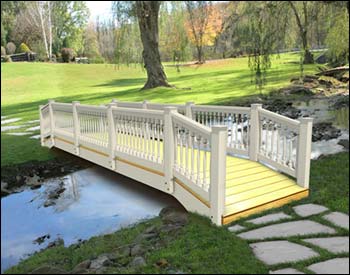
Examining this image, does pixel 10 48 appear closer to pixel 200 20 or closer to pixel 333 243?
pixel 333 243

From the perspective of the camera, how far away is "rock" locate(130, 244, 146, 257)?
2145 millimetres

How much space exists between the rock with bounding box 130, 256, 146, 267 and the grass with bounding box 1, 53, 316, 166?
845mm

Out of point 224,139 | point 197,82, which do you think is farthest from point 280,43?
point 197,82

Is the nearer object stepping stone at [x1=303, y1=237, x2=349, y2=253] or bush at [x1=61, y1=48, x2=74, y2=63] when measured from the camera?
bush at [x1=61, y1=48, x2=74, y2=63]

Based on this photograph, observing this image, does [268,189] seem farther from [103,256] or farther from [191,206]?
[103,256]

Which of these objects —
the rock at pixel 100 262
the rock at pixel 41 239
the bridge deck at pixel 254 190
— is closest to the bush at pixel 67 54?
the rock at pixel 41 239

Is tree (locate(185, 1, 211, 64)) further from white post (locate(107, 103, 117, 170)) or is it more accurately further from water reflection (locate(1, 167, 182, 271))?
water reflection (locate(1, 167, 182, 271))

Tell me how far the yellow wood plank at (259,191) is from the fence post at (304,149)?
0.11m

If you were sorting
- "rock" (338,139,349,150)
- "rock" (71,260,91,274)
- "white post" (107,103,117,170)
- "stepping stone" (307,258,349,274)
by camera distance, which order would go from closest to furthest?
"rock" (71,260,91,274) → "stepping stone" (307,258,349,274) → "white post" (107,103,117,170) → "rock" (338,139,349,150)

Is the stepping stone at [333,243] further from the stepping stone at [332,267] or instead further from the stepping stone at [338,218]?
the stepping stone at [338,218]

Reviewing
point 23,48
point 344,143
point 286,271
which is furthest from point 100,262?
point 344,143

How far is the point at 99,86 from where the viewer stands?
4551mm

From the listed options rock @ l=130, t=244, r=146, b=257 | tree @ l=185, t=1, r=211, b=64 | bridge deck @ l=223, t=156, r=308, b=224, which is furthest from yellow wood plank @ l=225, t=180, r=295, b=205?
tree @ l=185, t=1, r=211, b=64

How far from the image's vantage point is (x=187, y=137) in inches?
126
